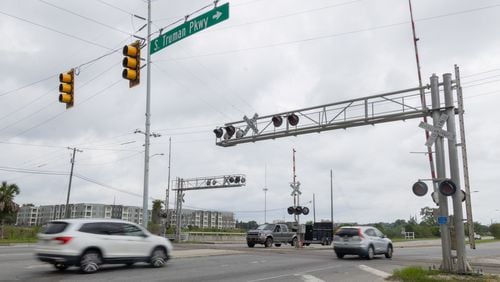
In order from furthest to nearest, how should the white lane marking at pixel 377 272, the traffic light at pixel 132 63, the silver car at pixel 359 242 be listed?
the silver car at pixel 359 242 → the traffic light at pixel 132 63 → the white lane marking at pixel 377 272

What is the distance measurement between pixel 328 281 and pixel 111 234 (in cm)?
675

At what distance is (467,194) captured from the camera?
1462 centimetres


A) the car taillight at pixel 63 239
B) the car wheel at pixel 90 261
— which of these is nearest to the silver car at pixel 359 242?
the car wheel at pixel 90 261

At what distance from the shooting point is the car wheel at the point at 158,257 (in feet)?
52.2

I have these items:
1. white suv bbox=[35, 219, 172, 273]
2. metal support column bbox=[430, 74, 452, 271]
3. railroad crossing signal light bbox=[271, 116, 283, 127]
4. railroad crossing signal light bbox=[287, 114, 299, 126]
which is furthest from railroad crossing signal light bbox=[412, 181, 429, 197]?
railroad crossing signal light bbox=[271, 116, 283, 127]

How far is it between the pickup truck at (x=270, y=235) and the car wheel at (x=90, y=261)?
2004cm

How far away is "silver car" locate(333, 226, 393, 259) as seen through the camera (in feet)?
70.7

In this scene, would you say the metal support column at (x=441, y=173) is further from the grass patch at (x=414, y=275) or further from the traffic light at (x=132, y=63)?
the traffic light at (x=132, y=63)

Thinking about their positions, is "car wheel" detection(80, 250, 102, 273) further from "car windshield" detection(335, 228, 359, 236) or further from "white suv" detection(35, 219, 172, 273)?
"car windshield" detection(335, 228, 359, 236)

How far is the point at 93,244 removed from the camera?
46.2ft

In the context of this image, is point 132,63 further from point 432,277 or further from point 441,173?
point 432,277

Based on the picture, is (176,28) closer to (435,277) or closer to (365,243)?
(435,277)

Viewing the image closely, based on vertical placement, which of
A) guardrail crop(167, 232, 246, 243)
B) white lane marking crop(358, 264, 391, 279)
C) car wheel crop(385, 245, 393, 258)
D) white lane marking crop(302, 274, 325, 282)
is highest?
guardrail crop(167, 232, 246, 243)

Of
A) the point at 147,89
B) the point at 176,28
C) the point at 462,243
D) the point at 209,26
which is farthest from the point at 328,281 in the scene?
the point at 147,89
